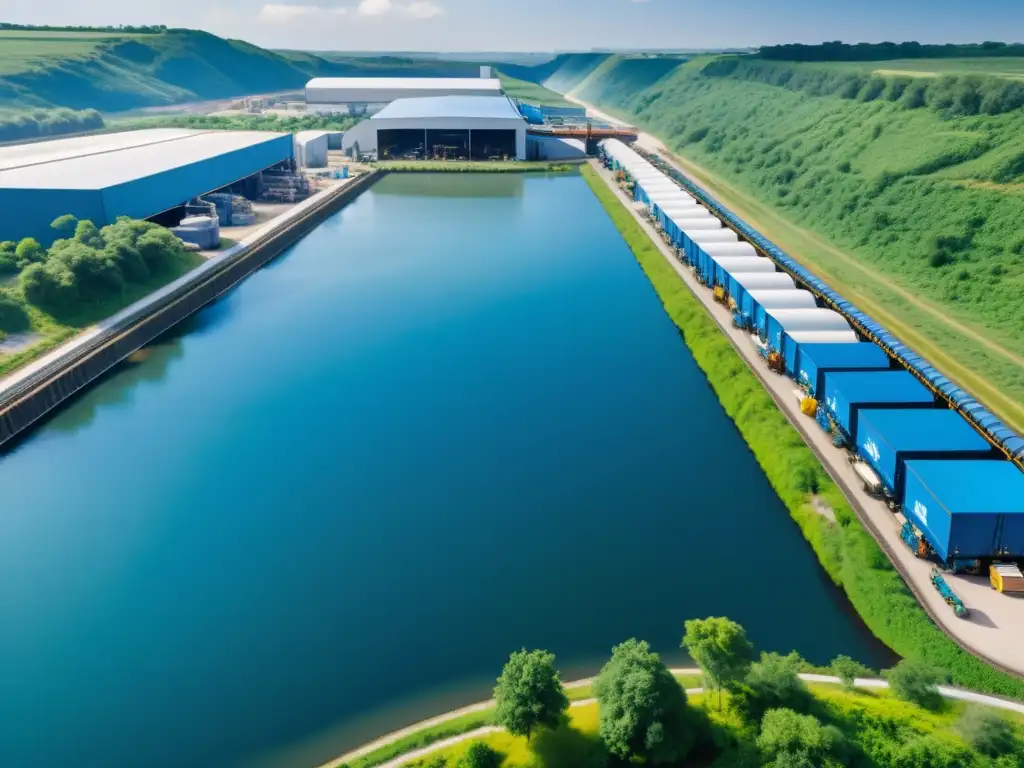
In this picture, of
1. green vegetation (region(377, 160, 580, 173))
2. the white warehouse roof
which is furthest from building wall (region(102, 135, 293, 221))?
the white warehouse roof

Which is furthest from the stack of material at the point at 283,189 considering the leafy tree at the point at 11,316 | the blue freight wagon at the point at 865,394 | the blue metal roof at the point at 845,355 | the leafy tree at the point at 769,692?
the leafy tree at the point at 769,692

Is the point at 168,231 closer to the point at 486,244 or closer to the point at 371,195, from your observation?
the point at 486,244

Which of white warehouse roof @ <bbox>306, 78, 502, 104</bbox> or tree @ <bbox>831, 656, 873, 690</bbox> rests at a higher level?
white warehouse roof @ <bbox>306, 78, 502, 104</bbox>

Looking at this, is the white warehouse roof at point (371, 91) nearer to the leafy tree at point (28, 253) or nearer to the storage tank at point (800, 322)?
the leafy tree at point (28, 253)

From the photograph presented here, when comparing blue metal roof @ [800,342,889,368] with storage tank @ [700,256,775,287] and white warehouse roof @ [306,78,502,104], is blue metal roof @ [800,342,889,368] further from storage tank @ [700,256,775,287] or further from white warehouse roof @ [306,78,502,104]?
white warehouse roof @ [306,78,502,104]

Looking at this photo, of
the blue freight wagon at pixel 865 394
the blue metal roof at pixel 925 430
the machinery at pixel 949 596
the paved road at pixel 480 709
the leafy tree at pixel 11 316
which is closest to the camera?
the paved road at pixel 480 709

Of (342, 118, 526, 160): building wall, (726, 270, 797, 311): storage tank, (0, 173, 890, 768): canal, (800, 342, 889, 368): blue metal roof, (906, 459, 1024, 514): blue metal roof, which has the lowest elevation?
(0, 173, 890, 768): canal

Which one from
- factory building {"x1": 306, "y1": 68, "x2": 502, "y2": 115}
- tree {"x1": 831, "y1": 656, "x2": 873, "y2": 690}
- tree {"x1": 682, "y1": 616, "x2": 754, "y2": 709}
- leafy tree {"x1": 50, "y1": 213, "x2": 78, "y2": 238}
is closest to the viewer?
tree {"x1": 682, "y1": 616, "x2": 754, "y2": 709}
